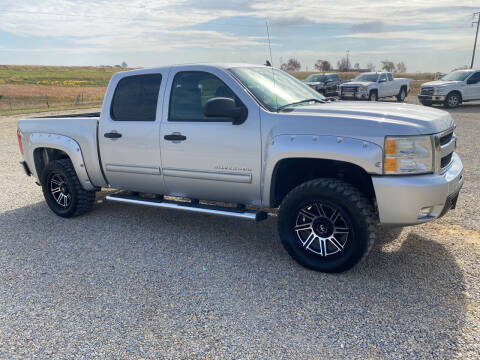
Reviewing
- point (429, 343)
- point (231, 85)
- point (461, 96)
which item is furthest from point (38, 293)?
point (461, 96)

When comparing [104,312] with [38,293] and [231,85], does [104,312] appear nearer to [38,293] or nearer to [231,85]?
[38,293]

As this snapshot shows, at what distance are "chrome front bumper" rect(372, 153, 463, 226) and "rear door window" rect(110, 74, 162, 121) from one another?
8.60 ft

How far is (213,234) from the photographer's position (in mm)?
4953

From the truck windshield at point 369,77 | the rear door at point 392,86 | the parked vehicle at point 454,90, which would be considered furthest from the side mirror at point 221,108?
the rear door at point 392,86

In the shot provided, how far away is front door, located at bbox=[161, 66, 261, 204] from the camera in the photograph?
411 cm

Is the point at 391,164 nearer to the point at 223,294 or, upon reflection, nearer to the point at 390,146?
the point at 390,146

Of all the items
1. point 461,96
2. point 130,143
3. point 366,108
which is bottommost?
point 461,96

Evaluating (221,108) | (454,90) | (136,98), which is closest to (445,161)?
(221,108)

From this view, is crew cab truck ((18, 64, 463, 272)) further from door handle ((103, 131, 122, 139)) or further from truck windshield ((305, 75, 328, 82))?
truck windshield ((305, 75, 328, 82))

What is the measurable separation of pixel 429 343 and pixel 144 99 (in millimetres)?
3730

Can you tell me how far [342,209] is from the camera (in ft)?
12.0

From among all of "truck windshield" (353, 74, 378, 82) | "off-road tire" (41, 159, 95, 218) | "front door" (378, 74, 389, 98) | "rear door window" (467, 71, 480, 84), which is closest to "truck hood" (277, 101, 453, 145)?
"off-road tire" (41, 159, 95, 218)

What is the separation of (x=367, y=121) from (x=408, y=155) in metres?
0.43

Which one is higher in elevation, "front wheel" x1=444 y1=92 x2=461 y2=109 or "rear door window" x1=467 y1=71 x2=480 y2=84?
"rear door window" x1=467 y1=71 x2=480 y2=84
